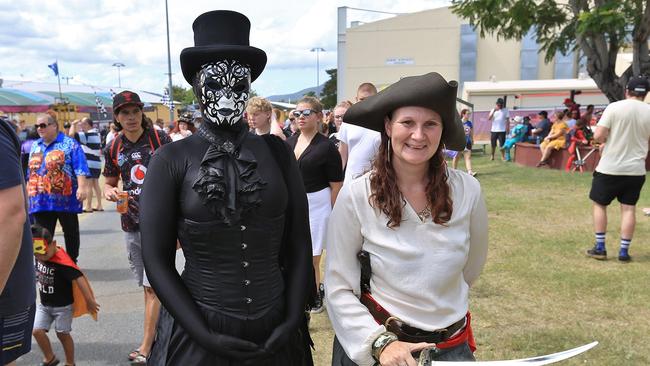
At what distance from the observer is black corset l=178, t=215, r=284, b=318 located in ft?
6.12

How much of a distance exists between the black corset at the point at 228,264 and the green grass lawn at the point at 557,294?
1956 mm

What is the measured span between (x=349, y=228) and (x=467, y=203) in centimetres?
46

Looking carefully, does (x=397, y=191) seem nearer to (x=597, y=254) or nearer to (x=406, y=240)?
(x=406, y=240)

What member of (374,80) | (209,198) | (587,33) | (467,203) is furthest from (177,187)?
(374,80)

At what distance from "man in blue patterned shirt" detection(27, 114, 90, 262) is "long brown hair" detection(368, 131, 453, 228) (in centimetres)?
406

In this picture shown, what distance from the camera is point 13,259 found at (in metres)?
2.06

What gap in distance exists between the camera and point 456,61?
43188 millimetres

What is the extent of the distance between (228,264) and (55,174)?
3.93 m

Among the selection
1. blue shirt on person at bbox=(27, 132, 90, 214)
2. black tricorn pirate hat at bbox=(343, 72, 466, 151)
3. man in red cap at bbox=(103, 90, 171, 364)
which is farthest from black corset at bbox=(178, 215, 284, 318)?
blue shirt on person at bbox=(27, 132, 90, 214)

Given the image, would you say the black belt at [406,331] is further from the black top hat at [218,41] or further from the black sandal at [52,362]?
the black sandal at [52,362]

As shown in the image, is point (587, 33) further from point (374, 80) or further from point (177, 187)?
point (374, 80)

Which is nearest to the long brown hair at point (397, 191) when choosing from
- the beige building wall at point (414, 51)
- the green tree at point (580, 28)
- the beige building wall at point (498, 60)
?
the green tree at point (580, 28)

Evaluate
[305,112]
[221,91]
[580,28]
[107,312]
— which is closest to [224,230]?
[221,91]

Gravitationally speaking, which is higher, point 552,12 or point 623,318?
point 552,12
